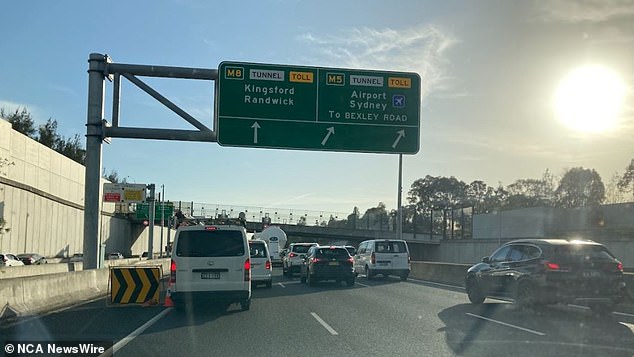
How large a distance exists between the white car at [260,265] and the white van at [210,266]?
281 inches

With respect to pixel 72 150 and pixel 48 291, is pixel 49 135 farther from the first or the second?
pixel 48 291

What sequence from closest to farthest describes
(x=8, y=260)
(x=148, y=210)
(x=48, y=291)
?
(x=48, y=291)
(x=8, y=260)
(x=148, y=210)

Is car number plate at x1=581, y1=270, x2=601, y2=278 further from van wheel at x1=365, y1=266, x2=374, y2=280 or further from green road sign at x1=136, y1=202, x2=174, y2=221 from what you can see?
green road sign at x1=136, y1=202, x2=174, y2=221

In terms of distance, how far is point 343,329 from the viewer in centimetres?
1179

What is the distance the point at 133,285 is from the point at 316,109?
7996mm

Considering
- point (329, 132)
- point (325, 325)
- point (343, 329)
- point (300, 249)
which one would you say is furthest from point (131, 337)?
point (300, 249)

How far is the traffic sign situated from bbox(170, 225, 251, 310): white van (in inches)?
1857

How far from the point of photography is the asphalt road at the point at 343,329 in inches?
377

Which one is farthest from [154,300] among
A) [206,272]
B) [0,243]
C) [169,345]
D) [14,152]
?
[14,152]

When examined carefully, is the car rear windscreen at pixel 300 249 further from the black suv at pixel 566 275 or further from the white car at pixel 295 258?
the black suv at pixel 566 275

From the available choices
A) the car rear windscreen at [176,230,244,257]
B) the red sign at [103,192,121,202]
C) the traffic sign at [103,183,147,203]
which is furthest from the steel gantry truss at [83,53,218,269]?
the red sign at [103,192,121,202]

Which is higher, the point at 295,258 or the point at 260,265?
the point at 260,265

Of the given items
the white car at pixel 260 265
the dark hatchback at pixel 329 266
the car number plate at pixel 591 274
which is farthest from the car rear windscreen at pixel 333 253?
the car number plate at pixel 591 274

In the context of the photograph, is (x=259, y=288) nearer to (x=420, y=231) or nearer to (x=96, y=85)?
(x=96, y=85)
